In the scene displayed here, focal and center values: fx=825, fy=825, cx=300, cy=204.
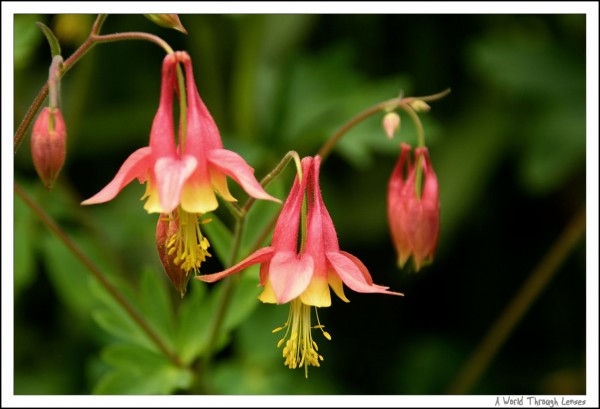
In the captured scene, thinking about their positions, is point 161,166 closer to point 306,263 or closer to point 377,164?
point 306,263

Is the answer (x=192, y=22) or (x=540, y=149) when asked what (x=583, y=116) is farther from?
(x=192, y=22)

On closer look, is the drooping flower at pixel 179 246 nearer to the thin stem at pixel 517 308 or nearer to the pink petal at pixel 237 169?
the pink petal at pixel 237 169

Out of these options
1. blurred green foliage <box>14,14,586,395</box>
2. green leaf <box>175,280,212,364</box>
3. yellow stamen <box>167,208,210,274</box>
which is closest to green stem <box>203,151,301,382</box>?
green leaf <box>175,280,212,364</box>

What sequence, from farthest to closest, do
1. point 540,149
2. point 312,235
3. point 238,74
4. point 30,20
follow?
1. point 238,74
2. point 540,149
3. point 30,20
4. point 312,235

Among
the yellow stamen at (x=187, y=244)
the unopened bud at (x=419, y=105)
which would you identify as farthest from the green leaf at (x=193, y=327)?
the unopened bud at (x=419, y=105)

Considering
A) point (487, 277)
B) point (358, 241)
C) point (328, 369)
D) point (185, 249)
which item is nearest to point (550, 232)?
point (487, 277)

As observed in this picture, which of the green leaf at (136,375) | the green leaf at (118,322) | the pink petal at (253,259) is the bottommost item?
the green leaf at (136,375)
